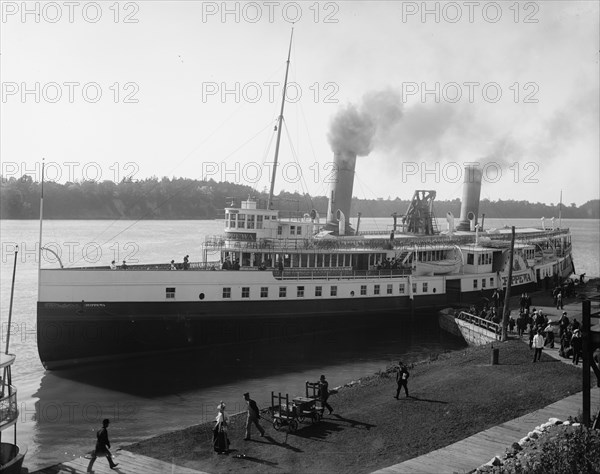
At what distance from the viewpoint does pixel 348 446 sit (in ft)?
46.8

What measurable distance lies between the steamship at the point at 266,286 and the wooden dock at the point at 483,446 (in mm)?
17625

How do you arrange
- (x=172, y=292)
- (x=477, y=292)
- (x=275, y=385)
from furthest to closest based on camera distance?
(x=477, y=292) < (x=172, y=292) < (x=275, y=385)

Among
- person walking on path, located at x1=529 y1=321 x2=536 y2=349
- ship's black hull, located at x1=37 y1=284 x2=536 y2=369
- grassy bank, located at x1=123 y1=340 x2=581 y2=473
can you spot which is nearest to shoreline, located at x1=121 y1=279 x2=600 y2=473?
grassy bank, located at x1=123 y1=340 x2=581 y2=473

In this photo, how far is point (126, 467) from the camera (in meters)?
13.4

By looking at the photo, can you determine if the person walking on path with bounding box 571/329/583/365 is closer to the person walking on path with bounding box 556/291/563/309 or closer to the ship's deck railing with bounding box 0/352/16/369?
the person walking on path with bounding box 556/291/563/309

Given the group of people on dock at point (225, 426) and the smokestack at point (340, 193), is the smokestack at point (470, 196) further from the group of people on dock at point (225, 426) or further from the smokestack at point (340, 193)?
the group of people on dock at point (225, 426)

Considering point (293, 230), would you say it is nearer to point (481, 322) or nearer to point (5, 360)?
point (481, 322)

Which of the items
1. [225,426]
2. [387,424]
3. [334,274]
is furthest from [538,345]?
[334,274]

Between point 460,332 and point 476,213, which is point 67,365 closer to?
point 460,332

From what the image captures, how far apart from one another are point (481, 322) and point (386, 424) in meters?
16.7

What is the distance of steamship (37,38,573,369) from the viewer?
2772 cm

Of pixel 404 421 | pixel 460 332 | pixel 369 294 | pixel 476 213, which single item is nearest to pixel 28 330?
pixel 369 294

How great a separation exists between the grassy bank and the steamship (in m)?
11.5

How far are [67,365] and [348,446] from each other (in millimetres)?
16791
